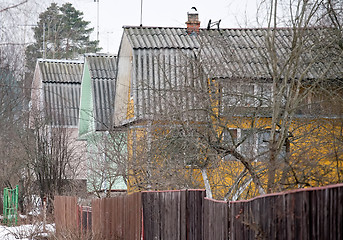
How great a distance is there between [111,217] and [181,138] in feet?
13.9

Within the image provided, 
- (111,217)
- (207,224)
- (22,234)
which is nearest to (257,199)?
(207,224)

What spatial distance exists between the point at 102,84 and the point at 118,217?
1737cm

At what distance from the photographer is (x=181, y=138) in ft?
38.3

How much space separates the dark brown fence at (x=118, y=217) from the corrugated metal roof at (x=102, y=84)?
41.0 ft

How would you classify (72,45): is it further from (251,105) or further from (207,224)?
(207,224)

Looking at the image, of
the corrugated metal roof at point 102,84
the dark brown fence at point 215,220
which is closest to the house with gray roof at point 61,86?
the corrugated metal roof at point 102,84

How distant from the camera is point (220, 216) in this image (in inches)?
299

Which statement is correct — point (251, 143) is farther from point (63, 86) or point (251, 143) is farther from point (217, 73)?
point (63, 86)

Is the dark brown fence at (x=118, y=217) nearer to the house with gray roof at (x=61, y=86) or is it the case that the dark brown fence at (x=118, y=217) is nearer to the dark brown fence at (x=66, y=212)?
the dark brown fence at (x=66, y=212)

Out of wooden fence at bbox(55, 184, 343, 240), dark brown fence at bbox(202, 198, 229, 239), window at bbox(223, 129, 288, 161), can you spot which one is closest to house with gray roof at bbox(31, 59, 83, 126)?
wooden fence at bbox(55, 184, 343, 240)

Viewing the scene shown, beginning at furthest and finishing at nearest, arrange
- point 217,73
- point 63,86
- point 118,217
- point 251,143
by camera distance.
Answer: point 63,86
point 217,73
point 118,217
point 251,143

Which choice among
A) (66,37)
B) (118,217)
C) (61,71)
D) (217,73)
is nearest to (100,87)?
(61,71)

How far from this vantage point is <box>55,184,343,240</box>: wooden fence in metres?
4.54

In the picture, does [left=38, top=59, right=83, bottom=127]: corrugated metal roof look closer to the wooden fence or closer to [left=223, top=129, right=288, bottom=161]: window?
the wooden fence
